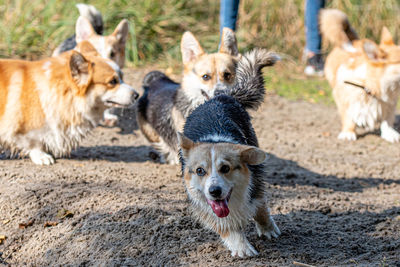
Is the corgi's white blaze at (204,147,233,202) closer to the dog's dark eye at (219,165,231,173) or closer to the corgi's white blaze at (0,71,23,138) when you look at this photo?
the dog's dark eye at (219,165,231,173)

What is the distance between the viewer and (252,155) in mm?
2824

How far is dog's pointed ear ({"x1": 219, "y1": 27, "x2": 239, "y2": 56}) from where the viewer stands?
462cm

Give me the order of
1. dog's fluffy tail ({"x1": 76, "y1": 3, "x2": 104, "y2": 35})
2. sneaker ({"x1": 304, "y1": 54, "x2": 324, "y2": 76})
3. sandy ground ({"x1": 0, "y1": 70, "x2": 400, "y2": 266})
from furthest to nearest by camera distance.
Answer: sneaker ({"x1": 304, "y1": 54, "x2": 324, "y2": 76}) → dog's fluffy tail ({"x1": 76, "y1": 3, "x2": 104, "y2": 35}) → sandy ground ({"x1": 0, "y1": 70, "x2": 400, "y2": 266})

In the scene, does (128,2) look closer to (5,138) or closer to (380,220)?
(5,138)

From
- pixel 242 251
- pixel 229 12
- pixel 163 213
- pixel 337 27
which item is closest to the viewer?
pixel 242 251

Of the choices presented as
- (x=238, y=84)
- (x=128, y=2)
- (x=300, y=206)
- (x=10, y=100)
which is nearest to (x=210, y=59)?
(x=238, y=84)

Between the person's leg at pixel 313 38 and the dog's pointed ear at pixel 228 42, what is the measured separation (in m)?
3.77

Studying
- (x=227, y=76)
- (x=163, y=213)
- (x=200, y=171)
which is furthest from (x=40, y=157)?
(x=200, y=171)

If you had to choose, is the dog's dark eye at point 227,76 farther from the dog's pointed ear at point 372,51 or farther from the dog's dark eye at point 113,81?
the dog's pointed ear at point 372,51

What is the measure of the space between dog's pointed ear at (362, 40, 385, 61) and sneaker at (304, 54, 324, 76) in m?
2.82

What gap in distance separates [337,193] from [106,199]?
2062 mm

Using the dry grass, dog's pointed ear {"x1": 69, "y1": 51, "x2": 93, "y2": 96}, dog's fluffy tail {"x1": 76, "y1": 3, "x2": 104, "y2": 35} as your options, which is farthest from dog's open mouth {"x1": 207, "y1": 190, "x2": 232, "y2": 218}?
the dry grass

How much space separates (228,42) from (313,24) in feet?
13.0

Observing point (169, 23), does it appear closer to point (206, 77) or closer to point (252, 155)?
point (206, 77)
